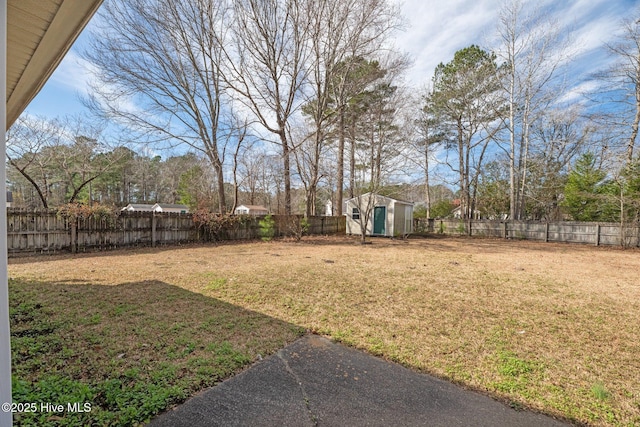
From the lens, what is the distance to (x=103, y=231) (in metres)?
8.26

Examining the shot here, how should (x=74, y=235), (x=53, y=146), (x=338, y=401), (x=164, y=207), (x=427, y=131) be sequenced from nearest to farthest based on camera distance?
1. (x=338, y=401)
2. (x=74, y=235)
3. (x=53, y=146)
4. (x=427, y=131)
5. (x=164, y=207)

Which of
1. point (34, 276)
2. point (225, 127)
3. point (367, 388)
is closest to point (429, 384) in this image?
point (367, 388)

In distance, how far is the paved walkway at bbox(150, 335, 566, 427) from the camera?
1.72 meters

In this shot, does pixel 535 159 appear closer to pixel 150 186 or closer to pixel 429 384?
pixel 429 384

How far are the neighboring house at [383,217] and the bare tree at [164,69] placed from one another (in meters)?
7.32

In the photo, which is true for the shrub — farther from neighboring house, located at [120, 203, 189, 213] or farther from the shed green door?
neighboring house, located at [120, 203, 189, 213]

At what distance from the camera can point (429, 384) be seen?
214 cm

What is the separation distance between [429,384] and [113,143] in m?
14.4

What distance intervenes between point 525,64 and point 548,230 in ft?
29.4

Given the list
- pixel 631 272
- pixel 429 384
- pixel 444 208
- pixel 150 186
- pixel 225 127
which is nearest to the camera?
pixel 429 384

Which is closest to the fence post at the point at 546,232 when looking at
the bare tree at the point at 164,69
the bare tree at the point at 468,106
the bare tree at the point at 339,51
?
the bare tree at the point at 468,106

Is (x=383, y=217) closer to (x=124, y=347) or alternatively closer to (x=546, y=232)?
(x=546, y=232)

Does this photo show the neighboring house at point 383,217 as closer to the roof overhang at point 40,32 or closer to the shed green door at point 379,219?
the shed green door at point 379,219

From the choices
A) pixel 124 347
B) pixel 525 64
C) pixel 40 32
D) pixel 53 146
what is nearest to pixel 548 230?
pixel 525 64
